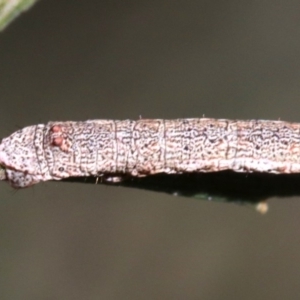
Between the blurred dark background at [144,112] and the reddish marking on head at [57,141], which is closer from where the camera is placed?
the reddish marking on head at [57,141]

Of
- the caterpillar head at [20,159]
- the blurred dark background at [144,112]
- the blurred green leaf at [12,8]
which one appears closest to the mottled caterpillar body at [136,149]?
the caterpillar head at [20,159]

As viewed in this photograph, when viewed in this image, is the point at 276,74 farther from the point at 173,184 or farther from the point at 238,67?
the point at 173,184

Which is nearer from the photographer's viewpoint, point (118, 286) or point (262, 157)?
point (262, 157)

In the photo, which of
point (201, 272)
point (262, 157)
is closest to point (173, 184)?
point (262, 157)

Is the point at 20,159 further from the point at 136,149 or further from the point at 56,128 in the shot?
the point at 136,149

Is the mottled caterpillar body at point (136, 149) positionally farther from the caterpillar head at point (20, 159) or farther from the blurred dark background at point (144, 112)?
the blurred dark background at point (144, 112)

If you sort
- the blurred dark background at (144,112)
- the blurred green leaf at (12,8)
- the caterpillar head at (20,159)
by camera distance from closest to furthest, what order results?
the blurred green leaf at (12,8) < the caterpillar head at (20,159) < the blurred dark background at (144,112)

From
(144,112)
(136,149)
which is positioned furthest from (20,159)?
(144,112)
